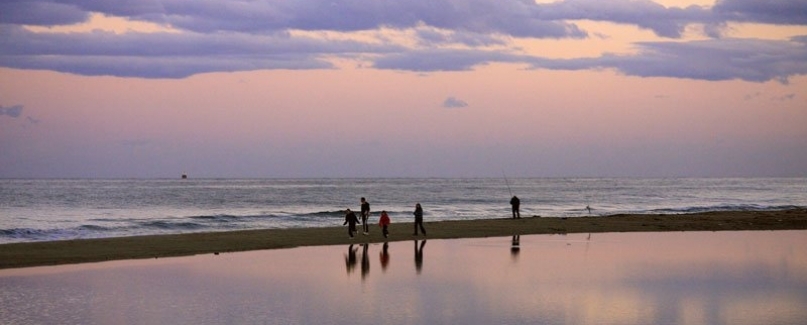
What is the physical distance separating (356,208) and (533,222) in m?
48.6

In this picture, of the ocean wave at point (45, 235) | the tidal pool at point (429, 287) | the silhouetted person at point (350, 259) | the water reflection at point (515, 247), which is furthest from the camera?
the ocean wave at point (45, 235)

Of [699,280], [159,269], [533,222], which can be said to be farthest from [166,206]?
[699,280]

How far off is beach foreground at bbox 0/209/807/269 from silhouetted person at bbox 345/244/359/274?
2.57 m

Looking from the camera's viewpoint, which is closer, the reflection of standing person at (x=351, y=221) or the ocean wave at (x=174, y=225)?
the reflection of standing person at (x=351, y=221)

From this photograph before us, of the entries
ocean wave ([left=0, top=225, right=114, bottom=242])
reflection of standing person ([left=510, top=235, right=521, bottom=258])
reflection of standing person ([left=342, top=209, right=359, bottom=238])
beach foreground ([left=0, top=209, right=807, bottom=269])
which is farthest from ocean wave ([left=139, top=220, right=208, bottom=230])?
reflection of standing person ([left=510, top=235, right=521, bottom=258])

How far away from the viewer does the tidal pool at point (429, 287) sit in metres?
16.7

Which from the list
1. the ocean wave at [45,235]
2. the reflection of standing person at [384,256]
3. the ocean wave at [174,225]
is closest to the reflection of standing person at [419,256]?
the reflection of standing person at [384,256]

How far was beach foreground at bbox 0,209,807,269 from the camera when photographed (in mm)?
29183

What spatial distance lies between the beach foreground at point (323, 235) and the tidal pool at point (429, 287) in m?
2.40

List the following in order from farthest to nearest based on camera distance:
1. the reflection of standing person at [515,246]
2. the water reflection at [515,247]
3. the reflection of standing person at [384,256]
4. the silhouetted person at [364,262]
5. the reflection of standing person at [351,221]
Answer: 1. the reflection of standing person at [351,221]
2. the reflection of standing person at [515,246]
3. the water reflection at [515,247]
4. the reflection of standing person at [384,256]
5. the silhouetted person at [364,262]

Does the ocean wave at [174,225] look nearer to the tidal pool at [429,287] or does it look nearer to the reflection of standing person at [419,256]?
the reflection of standing person at [419,256]

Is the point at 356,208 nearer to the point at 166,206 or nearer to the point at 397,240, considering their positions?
the point at 166,206

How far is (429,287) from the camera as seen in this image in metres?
20.9

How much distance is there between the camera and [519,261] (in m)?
27.2
